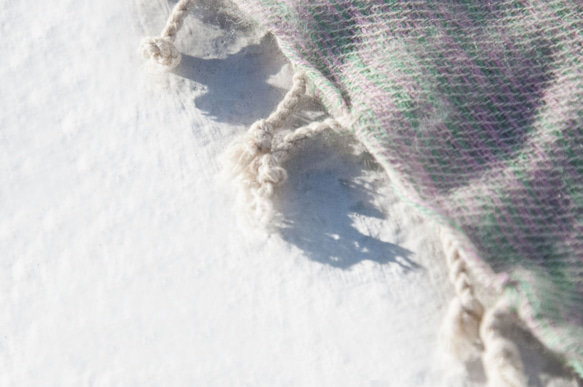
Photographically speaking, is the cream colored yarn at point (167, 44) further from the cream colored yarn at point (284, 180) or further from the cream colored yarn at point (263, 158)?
the cream colored yarn at point (263, 158)

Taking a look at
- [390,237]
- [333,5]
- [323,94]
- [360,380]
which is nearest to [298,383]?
[360,380]

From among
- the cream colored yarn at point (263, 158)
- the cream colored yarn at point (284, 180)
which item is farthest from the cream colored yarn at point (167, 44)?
the cream colored yarn at point (263, 158)

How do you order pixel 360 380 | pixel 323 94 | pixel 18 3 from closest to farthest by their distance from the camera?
pixel 360 380, pixel 323 94, pixel 18 3

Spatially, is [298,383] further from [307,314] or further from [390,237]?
[390,237]

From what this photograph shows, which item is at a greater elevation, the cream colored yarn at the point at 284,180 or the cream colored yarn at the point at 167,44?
the cream colored yarn at the point at 167,44

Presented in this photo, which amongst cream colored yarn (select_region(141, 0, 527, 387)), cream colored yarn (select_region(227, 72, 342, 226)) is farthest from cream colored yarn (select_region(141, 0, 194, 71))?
cream colored yarn (select_region(227, 72, 342, 226))

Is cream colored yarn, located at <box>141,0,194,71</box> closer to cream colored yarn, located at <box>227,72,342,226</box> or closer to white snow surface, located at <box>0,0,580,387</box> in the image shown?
white snow surface, located at <box>0,0,580,387</box>
